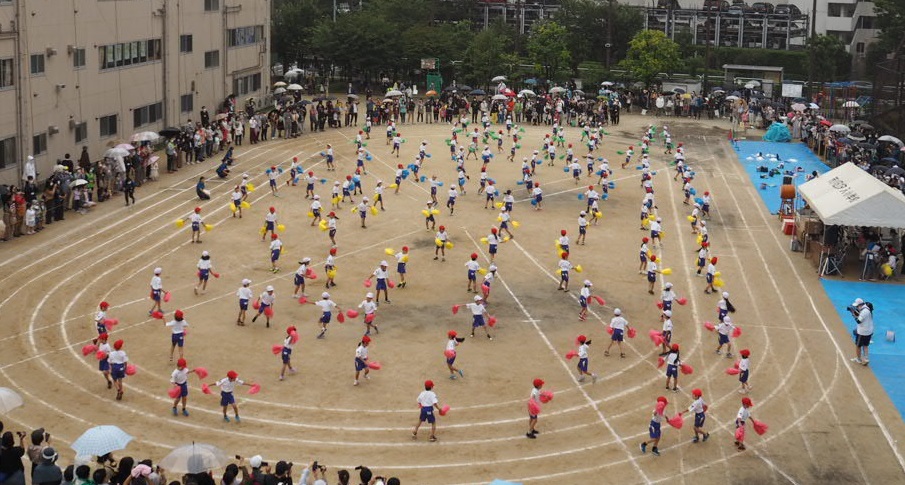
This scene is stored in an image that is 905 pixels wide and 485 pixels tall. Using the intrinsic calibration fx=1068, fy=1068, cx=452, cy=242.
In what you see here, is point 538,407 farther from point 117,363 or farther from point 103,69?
point 103,69

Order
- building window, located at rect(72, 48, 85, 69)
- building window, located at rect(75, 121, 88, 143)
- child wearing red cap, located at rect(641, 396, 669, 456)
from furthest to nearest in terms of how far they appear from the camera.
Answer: building window, located at rect(75, 121, 88, 143) < building window, located at rect(72, 48, 85, 69) < child wearing red cap, located at rect(641, 396, 669, 456)

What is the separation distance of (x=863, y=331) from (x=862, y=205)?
25.7ft

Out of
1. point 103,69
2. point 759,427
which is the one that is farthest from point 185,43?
point 759,427

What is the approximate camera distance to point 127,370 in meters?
22.2

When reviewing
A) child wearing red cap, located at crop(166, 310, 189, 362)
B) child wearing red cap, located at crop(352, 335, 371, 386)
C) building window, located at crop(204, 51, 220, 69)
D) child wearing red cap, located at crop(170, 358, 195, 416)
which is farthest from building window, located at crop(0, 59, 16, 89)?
child wearing red cap, located at crop(352, 335, 371, 386)

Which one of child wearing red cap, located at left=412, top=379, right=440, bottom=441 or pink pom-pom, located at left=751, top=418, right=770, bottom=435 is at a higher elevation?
child wearing red cap, located at left=412, top=379, right=440, bottom=441

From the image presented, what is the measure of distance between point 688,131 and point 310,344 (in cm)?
4008

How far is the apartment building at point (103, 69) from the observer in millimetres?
38031

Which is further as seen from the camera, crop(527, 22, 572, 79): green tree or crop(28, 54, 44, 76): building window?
crop(527, 22, 572, 79): green tree

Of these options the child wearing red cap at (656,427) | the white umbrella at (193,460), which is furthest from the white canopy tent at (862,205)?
the white umbrella at (193,460)

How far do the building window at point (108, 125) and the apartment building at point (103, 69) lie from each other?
51mm

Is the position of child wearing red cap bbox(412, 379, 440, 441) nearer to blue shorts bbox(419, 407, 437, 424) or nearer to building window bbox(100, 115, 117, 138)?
blue shorts bbox(419, 407, 437, 424)

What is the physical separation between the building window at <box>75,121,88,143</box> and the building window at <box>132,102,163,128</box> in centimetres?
470

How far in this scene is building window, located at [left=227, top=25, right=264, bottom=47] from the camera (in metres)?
61.2
